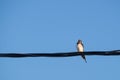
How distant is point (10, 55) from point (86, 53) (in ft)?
4.38

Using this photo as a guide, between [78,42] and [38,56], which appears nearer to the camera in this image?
[38,56]

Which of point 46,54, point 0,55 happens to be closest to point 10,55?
point 0,55

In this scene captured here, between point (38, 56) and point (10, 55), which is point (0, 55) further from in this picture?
point (38, 56)

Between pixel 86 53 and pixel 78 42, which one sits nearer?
pixel 86 53

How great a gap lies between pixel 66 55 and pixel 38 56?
498 millimetres

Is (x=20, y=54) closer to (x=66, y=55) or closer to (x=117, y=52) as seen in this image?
(x=66, y=55)

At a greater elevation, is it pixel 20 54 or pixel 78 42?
pixel 20 54

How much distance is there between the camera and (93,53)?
598 centimetres

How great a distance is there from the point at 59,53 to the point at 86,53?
476 mm

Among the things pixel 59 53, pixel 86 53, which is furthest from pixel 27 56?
pixel 86 53

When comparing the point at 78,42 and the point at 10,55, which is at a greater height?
the point at 10,55

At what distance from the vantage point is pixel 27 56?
19.4ft

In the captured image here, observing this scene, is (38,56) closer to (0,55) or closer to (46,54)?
(46,54)

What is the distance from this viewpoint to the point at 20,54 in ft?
19.4
